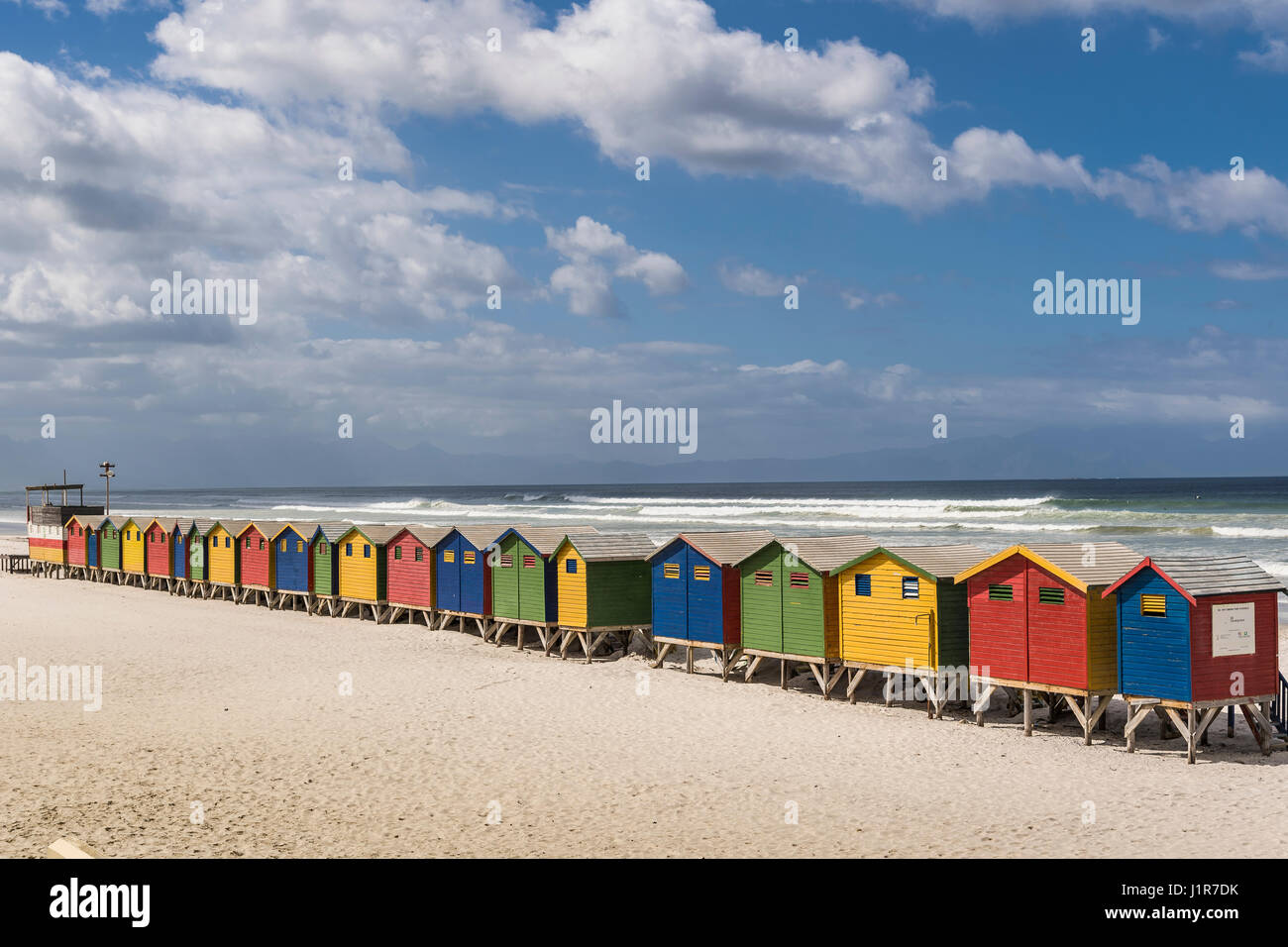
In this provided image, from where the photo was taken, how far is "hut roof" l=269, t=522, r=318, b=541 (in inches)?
1422

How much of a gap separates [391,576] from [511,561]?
20.2ft

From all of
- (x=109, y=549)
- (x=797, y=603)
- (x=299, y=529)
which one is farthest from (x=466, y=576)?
(x=109, y=549)

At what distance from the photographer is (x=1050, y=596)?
1812 cm

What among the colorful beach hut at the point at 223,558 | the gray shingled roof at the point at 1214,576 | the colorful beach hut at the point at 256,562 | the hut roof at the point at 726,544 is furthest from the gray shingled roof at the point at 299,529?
the gray shingled roof at the point at 1214,576

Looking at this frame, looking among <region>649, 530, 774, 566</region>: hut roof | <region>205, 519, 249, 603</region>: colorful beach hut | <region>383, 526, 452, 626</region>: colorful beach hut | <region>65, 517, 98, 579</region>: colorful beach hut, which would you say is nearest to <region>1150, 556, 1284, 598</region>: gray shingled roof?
<region>649, 530, 774, 566</region>: hut roof

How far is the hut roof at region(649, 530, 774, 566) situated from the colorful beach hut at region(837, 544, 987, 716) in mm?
2647

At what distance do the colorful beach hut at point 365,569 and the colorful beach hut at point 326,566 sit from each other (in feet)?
0.68

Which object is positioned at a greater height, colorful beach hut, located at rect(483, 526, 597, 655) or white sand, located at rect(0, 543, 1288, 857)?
colorful beach hut, located at rect(483, 526, 597, 655)

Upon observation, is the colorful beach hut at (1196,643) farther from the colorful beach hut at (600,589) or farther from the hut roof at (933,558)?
the colorful beach hut at (600,589)

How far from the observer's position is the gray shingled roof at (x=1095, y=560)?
697 inches

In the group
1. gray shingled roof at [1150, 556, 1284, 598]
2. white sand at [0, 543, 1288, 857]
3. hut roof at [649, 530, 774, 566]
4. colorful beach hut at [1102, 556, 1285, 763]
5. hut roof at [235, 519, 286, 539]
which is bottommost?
white sand at [0, 543, 1288, 857]

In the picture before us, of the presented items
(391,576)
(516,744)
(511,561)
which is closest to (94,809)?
(516,744)

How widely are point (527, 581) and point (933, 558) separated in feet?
35.9

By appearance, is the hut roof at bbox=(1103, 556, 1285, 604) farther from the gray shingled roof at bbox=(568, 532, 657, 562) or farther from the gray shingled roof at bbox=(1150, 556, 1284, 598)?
the gray shingled roof at bbox=(568, 532, 657, 562)
